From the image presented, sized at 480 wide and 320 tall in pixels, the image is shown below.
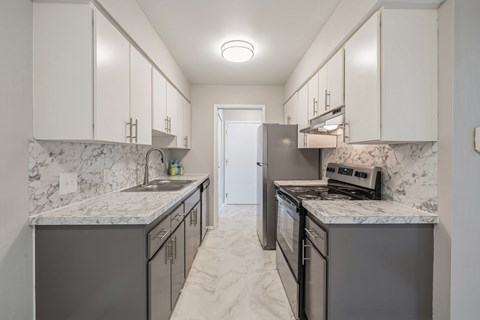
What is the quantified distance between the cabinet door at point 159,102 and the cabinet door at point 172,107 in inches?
5.5

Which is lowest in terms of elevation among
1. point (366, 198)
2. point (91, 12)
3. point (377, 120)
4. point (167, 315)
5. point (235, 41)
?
point (167, 315)

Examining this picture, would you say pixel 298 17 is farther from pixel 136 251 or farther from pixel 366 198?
pixel 136 251

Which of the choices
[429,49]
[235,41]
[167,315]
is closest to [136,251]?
[167,315]

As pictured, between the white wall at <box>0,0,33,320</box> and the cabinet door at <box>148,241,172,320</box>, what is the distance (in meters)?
0.60

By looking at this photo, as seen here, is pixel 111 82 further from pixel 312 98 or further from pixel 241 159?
pixel 241 159

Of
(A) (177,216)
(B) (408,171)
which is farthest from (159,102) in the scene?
(B) (408,171)

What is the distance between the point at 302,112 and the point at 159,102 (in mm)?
1580

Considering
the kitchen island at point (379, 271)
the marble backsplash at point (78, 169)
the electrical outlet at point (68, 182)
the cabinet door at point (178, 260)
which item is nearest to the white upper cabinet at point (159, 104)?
the marble backsplash at point (78, 169)

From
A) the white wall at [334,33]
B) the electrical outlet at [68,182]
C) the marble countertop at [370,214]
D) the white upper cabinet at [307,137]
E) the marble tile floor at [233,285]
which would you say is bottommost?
the marble tile floor at [233,285]

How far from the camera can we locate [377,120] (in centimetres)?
138

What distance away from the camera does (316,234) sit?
4.85 ft

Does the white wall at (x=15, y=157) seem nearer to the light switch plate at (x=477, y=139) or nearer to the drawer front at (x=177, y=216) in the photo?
the drawer front at (x=177, y=216)

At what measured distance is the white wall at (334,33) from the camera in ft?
4.96

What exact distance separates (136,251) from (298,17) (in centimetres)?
211
